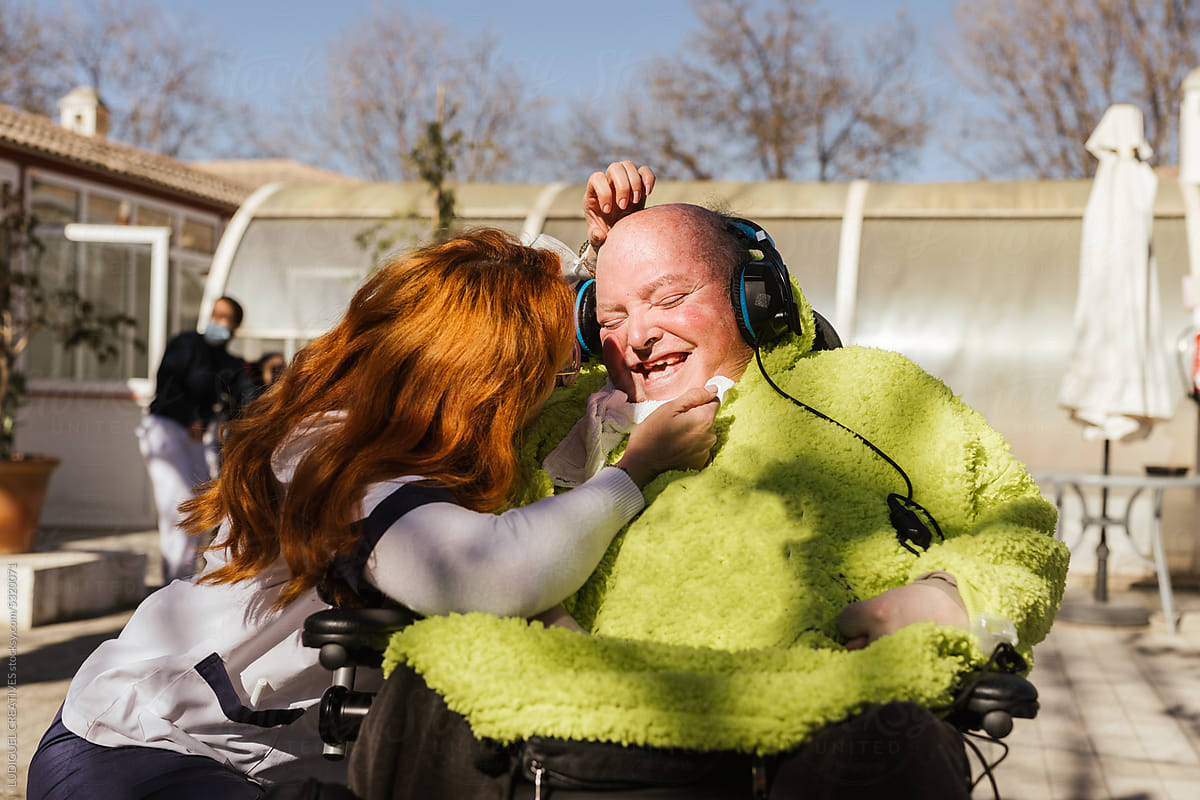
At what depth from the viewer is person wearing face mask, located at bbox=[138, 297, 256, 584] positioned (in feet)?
22.0

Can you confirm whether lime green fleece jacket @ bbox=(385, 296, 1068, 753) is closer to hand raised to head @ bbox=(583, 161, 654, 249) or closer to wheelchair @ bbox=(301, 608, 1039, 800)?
wheelchair @ bbox=(301, 608, 1039, 800)

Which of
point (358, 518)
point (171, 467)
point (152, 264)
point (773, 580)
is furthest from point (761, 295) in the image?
point (152, 264)

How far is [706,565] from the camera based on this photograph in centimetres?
167

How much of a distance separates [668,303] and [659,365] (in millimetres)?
123

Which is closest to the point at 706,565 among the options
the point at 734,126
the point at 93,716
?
the point at 93,716

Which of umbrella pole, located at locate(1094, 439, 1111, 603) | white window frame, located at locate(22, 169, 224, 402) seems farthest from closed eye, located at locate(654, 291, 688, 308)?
white window frame, located at locate(22, 169, 224, 402)

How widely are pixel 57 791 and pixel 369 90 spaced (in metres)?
32.0

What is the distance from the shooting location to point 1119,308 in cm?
707

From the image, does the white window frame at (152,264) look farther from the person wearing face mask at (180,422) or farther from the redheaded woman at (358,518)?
the redheaded woman at (358,518)

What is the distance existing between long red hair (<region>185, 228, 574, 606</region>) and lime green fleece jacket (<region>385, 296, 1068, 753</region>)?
22cm

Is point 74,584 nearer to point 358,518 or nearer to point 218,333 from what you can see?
point 218,333

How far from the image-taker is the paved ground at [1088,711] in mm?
4055

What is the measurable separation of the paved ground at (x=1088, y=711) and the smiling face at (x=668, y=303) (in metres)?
→ 2.79

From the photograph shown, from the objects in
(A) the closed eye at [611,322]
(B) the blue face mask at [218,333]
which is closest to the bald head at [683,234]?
(A) the closed eye at [611,322]
